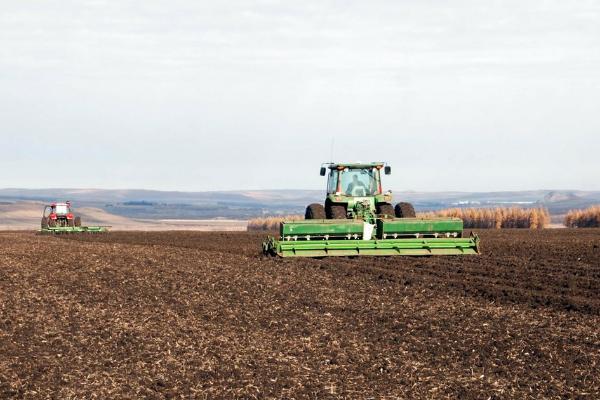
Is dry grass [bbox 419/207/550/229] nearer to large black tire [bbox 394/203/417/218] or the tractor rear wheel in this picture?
large black tire [bbox 394/203/417/218]

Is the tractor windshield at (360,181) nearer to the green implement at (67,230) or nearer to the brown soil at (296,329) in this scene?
the brown soil at (296,329)

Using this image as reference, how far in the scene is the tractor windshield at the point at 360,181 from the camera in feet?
89.8

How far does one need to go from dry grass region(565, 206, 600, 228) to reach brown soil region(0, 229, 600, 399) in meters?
34.8

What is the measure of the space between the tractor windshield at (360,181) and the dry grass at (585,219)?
32.4 meters

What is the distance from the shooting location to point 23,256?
976 inches

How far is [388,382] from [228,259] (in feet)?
47.2

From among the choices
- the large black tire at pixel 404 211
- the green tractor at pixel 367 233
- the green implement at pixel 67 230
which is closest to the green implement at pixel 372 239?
the green tractor at pixel 367 233

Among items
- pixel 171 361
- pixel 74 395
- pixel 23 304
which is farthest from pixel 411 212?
pixel 74 395

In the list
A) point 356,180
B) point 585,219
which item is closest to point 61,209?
point 356,180

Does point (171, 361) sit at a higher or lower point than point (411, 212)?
lower

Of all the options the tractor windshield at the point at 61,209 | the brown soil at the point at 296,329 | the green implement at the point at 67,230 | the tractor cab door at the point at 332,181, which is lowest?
the brown soil at the point at 296,329

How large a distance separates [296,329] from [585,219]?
4685 cm

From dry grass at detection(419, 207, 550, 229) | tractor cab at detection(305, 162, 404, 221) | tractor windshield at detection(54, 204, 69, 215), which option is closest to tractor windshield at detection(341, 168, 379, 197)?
tractor cab at detection(305, 162, 404, 221)

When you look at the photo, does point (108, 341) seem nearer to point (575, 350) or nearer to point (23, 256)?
point (575, 350)
